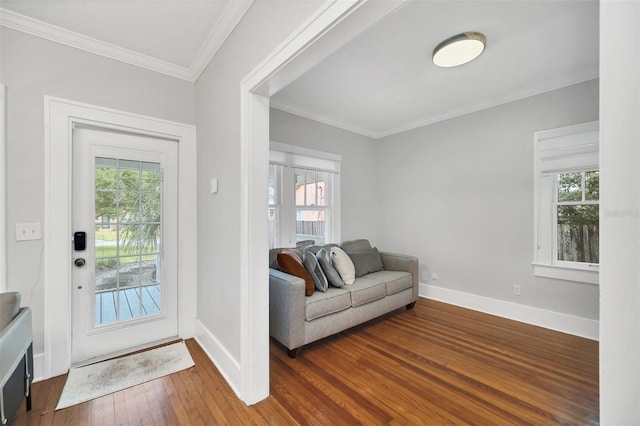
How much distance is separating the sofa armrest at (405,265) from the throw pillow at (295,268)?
4.95ft

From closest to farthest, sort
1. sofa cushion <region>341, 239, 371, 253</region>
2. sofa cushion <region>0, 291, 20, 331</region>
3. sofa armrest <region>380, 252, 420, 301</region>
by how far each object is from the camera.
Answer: sofa cushion <region>0, 291, 20, 331</region>
sofa armrest <region>380, 252, 420, 301</region>
sofa cushion <region>341, 239, 371, 253</region>

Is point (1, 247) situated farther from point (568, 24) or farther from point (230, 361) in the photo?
point (568, 24)

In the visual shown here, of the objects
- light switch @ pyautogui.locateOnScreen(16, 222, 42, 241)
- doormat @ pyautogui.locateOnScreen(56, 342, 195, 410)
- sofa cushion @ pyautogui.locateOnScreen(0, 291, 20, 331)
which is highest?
light switch @ pyautogui.locateOnScreen(16, 222, 42, 241)

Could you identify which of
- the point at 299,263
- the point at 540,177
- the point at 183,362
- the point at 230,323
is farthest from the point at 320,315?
the point at 540,177

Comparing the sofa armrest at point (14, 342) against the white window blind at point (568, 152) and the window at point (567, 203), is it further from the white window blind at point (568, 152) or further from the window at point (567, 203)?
the white window blind at point (568, 152)

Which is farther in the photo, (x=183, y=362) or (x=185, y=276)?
(x=185, y=276)

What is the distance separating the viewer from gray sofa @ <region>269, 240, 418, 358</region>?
7.57 ft

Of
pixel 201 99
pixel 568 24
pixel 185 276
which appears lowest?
pixel 185 276

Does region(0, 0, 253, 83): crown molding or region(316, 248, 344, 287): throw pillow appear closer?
region(0, 0, 253, 83): crown molding

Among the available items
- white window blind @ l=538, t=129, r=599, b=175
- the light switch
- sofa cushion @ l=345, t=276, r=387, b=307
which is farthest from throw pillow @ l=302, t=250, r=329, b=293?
white window blind @ l=538, t=129, r=599, b=175

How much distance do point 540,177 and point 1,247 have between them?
4.98 meters

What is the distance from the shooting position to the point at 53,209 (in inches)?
80.0

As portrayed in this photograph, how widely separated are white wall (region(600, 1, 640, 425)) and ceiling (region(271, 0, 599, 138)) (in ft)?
5.36

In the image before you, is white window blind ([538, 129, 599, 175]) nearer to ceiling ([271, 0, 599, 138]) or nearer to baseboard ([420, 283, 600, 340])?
ceiling ([271, 0, 599, 138])
